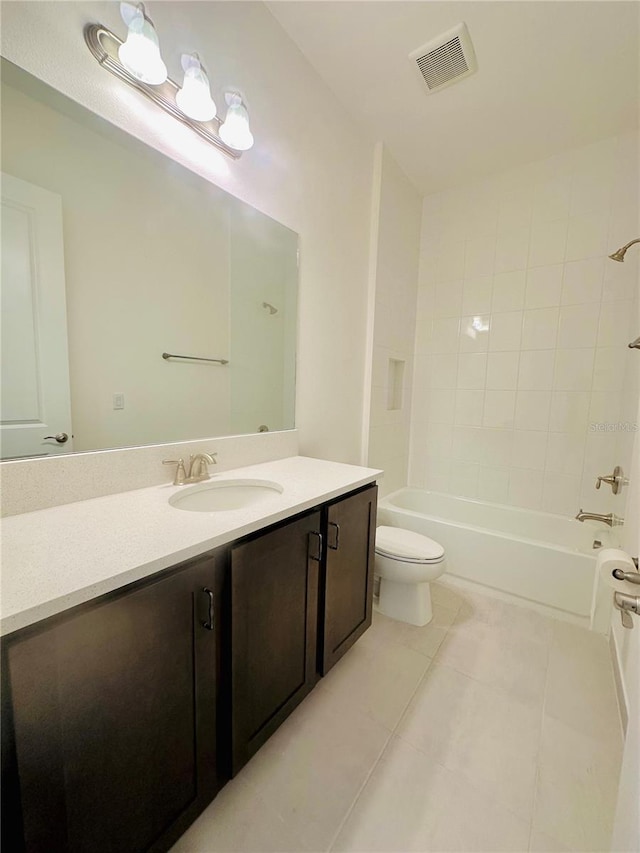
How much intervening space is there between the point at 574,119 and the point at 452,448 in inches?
82.9

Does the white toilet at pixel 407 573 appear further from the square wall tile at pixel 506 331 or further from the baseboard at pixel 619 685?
the square wall tile at pixel 506 331

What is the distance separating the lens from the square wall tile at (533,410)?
2.31m

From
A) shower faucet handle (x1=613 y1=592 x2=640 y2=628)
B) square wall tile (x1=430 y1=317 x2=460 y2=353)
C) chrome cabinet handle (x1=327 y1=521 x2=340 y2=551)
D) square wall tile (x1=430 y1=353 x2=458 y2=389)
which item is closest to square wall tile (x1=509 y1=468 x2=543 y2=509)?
square wall tile (x1=430 y1=353 x2=458 y2=389)

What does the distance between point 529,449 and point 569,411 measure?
13.8 inches

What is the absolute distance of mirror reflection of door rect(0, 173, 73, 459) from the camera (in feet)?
2.93

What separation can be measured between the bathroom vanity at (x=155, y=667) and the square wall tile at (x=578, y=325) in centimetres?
205

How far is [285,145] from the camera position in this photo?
1.54 meters

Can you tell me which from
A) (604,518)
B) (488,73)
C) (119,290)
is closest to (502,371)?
(604,518)

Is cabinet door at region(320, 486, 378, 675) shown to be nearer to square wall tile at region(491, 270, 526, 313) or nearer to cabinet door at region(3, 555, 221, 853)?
cabinet door at region(3, 555, 221, 853)

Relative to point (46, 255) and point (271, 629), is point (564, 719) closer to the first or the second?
point (271, 629)

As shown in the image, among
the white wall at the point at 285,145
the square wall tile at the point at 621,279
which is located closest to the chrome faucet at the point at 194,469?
the white wall at the point at 285,145

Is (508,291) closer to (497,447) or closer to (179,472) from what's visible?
(497,447)

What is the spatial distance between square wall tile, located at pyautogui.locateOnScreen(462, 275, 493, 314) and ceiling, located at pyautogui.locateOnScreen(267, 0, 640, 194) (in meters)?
0.74

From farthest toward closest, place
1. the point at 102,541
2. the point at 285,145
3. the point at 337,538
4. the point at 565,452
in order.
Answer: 1. the point at 565,452
2. the point at 285,145
3. the point at 337,538
4. the point at 102,541
